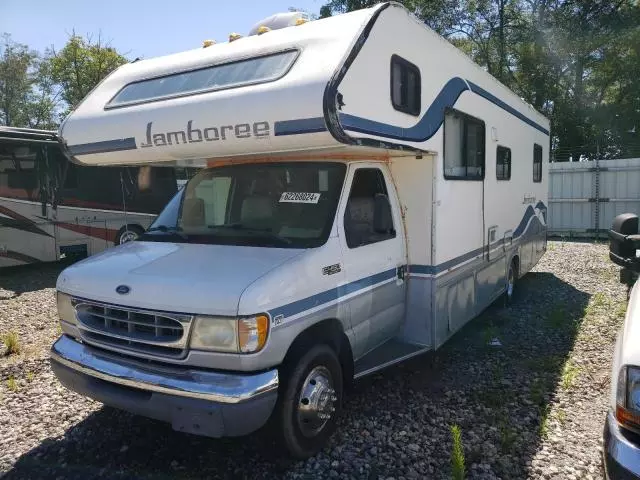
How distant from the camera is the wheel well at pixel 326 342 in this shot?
137 inches

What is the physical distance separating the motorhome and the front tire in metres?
0.01

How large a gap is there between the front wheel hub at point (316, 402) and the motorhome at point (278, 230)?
0.01m

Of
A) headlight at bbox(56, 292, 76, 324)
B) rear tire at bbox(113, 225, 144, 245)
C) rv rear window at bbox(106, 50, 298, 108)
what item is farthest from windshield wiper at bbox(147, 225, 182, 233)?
rear tire at bbox(113, 225, 144, 245)

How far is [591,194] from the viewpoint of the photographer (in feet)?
49.6

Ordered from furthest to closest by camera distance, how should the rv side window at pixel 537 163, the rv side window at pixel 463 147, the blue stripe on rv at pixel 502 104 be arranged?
the rv side window at pixel 537 163
the blue stripe on rv at pixel 502 104
the rv side window at pixel 463 147

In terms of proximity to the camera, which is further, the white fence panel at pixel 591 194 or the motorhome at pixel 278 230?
the white fence panel at pixel 591 194

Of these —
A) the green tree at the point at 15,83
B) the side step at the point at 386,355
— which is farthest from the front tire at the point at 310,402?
the green tree at the point at 15,83

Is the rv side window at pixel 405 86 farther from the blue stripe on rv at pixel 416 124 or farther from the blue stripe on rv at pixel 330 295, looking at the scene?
the blue stripe on rv at pixel 330 295

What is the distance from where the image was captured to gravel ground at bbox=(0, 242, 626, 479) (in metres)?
3.57

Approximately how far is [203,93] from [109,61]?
86.4 feet

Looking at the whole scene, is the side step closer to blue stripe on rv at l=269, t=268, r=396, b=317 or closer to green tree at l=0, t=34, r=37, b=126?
blue stripe on rv at l=269, t=268, r=396, b=317

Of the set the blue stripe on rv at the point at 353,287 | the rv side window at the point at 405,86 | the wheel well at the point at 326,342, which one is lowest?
the wheel well at the point at 326,342

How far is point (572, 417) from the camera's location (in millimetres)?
4211

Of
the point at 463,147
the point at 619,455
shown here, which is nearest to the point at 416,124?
the point at 463,147
